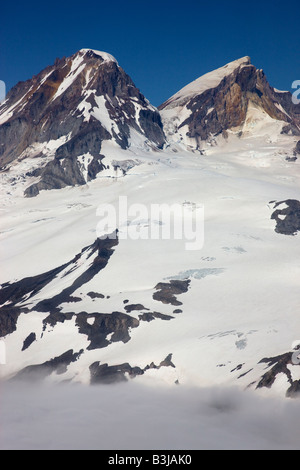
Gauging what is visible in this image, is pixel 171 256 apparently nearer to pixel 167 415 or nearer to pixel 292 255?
pixel 292 255

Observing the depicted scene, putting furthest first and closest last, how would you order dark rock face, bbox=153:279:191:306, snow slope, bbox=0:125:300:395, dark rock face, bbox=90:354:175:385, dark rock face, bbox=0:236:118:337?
dark rock face, bbox=153:279:191:306, dark rock face, bbox=0:236:118:337, dark rock face, bbox=90:354:175:385, snow slope, bbox=0:125:300:395

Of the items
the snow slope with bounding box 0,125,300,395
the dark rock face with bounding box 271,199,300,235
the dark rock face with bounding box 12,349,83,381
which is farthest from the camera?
the dark rock face with bounding box 271,199,300,235

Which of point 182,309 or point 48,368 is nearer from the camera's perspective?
point 48,368

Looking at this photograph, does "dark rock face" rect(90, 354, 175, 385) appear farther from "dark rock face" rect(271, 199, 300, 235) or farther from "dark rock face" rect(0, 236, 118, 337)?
"dark rock face" rect(271, 199, 300, 235)

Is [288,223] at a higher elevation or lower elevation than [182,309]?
higher

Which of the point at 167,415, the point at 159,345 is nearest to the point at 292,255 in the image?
the point at 159,345

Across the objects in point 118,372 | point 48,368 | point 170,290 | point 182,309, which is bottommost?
point 48,368

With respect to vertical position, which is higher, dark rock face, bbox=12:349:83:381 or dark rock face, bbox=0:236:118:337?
dark rock face, bbox=0:236:118:337

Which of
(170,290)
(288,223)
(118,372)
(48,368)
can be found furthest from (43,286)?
(288,223)

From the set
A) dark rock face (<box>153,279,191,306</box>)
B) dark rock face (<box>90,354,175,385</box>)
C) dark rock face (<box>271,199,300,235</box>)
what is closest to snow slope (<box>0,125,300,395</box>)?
dark rock face (<box>90,354,175,385</box>)

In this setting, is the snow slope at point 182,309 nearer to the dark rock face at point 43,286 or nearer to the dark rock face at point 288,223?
the dark rock face at point 43,286

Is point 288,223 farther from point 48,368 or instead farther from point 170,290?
point 48,368
